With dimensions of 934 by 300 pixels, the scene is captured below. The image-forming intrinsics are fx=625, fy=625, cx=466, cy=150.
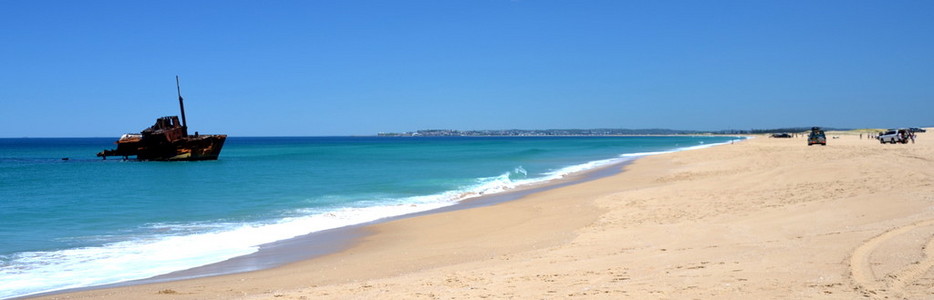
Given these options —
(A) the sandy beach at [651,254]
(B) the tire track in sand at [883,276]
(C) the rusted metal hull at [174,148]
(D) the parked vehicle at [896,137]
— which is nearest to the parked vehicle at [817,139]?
(D) the parked vehicle at [896,137]

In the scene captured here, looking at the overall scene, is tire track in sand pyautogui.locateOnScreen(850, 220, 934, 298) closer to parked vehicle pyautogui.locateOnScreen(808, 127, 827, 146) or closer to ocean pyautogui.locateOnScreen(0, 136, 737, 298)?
ocean pyautogui.locateOnScreen(0, 136, 737, 298)

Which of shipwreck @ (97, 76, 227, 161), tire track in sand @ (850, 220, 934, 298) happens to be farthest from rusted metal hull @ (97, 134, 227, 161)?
tire track in sand @ (850, 220, 934, 298)

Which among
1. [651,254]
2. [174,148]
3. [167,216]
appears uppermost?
[174,148]

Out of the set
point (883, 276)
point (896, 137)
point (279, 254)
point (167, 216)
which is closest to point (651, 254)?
point (883, 276)

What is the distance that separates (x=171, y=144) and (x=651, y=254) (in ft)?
170

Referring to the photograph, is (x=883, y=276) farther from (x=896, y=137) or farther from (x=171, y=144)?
(x=171, y=144)

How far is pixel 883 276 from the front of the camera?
18.8 ft

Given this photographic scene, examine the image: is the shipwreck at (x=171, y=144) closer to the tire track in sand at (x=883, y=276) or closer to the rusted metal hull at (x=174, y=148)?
the rusted metal hull at (x=174, y=148)

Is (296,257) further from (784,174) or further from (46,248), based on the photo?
(784,174)

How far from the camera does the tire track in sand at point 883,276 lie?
530 cm

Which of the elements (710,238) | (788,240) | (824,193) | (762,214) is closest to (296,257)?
(710,238)

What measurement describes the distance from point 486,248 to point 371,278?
8.29ft

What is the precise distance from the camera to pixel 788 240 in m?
8.14

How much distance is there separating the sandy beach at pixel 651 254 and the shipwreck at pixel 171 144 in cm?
4395
